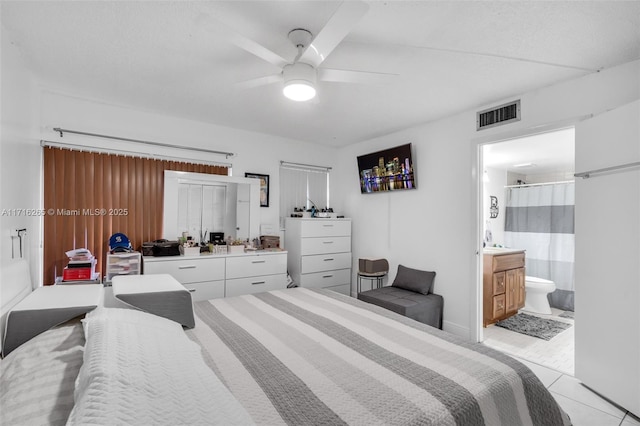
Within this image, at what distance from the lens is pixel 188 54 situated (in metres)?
2.22

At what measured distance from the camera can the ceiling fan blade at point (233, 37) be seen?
57.0 inches

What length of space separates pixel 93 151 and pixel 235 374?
3122 mm

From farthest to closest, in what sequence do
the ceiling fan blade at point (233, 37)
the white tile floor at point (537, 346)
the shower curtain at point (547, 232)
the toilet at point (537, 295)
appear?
the shower curtain at point (547, 232), the toilet at point (537, 295), the white tile floor at point (537, 346), the ceiling fan blade at point (233, 37)

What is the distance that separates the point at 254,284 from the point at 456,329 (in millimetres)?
2469

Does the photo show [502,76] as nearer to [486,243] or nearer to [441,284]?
[441,284]

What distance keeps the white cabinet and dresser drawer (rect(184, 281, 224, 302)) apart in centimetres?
55

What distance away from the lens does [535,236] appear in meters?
4.89

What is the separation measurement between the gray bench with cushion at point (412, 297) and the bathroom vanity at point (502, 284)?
72cm

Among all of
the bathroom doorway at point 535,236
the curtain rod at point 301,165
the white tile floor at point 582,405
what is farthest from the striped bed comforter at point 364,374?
the curtain rod at point 301,165

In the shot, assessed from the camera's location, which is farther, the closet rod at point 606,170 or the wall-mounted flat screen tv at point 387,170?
the wall-mounted flat screen tv at point 387,170

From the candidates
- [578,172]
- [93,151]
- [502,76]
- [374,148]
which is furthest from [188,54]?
[578,172]

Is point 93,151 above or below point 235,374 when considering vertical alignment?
above

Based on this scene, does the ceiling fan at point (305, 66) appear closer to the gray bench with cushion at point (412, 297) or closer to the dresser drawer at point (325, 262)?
the gray bench with cushion at point (412, 297)

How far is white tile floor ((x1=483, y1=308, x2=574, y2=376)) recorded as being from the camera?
2.84 metres
